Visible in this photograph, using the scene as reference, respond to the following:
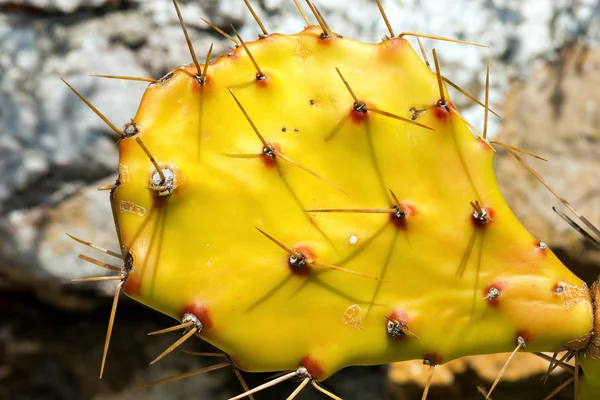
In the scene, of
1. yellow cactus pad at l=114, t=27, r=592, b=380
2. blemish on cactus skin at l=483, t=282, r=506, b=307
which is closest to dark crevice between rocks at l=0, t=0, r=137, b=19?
yellow cactus pad at l=114, t=27, r=592, b=380

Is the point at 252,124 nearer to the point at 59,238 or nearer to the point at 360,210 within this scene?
the point at 360,210

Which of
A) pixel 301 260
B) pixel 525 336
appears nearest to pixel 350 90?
pixel 301 260

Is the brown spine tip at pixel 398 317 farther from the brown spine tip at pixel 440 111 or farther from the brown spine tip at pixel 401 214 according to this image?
the brown spine tip at pixel 440 111

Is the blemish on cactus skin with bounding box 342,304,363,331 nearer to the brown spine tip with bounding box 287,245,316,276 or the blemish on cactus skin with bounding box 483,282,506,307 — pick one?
the brown spine tip with bounding box 287,245,316,276

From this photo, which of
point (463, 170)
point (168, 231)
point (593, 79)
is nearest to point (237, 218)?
point (168, 231)

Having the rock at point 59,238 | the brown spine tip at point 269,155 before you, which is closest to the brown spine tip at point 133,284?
the brown spine tip at point 269,155

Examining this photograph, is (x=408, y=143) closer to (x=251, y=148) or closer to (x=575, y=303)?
(x=251, y=148)
